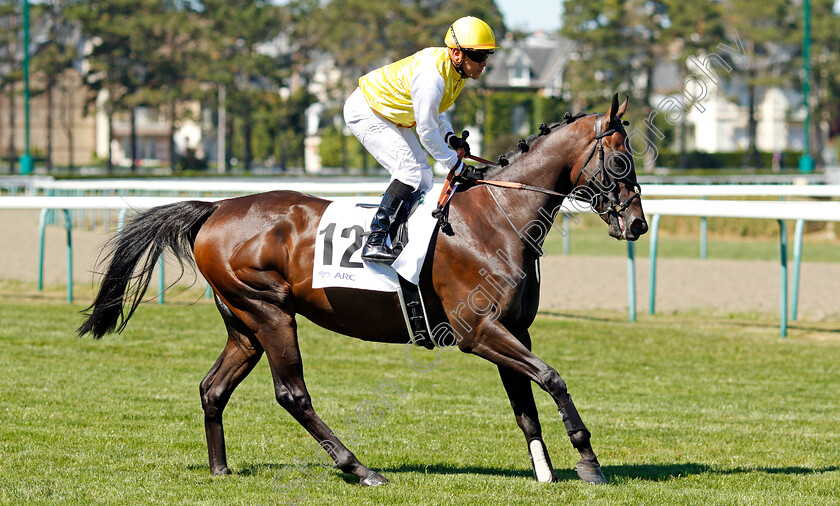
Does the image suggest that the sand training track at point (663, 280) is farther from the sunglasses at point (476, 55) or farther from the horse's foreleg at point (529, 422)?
the sunglasses at point (476, 55)

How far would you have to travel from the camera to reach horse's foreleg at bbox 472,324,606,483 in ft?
14.4

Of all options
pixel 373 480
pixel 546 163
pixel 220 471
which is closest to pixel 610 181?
pixel 546 163

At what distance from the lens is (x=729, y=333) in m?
9.38

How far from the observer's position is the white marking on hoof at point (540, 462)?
4.57 metres

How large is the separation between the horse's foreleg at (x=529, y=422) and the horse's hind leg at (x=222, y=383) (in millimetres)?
1177

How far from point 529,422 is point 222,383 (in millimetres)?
1399

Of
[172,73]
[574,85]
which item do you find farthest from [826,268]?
[172,73]

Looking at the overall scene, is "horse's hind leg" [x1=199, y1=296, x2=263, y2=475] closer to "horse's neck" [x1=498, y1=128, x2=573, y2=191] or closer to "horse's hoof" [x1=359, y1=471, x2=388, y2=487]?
"horse's hoof" [x1=359, y1=471, x2=388, y2=487]

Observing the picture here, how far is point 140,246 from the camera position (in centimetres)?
504

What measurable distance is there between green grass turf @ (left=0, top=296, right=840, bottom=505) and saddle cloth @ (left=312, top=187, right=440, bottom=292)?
85 centimetres

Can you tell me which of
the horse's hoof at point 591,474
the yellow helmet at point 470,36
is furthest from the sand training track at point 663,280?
the yellow helmet at point 470,36

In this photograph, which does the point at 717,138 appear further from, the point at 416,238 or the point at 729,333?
the point at 416,238

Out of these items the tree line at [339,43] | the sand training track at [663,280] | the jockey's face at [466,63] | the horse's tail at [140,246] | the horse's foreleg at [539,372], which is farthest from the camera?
the tree line at [339,43]

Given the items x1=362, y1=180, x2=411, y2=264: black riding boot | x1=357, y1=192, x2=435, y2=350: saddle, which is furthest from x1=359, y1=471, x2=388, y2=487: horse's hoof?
x1=362, y1=180, x2=411, y2=264: black riding boot
